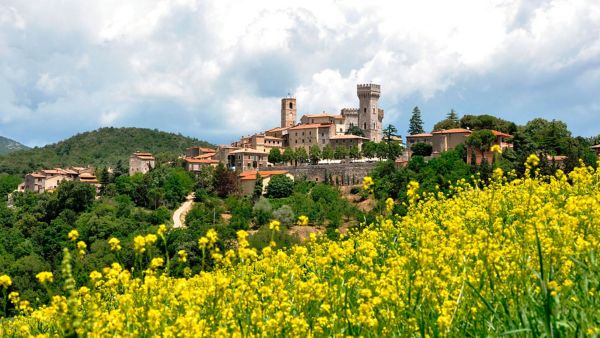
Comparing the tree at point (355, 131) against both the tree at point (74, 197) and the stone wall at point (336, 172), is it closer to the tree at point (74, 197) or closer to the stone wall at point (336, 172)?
the stone wall at point (336, 172)

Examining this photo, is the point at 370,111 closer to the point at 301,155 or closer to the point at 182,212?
the point at 301,155

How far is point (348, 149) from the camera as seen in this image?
89625 millimetres

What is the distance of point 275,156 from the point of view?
92812 mm

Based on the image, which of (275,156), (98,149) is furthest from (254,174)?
(98,149)

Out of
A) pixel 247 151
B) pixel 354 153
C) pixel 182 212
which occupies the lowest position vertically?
pixel 182 212

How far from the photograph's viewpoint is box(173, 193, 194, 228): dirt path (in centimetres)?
7203

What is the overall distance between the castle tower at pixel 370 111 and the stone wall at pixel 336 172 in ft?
66.3

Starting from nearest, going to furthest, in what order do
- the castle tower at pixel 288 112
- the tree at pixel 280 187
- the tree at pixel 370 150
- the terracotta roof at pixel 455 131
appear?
the terracotta roof at pixel 455 131 → the tree at pixel 280 187 → the tree at pixel 370 150 → the castle tower at pixel 288 112

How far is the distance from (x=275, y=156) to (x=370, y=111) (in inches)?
792

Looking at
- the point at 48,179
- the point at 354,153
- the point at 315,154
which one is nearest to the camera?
the point at 354,153

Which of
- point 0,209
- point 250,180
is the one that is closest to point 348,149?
point 250,180

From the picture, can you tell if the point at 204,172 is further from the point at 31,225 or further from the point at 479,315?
the point at 479,315

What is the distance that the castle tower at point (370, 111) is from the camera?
103 metres

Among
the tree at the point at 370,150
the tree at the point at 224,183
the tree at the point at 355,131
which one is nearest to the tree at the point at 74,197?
the tree at the point at 224,183
